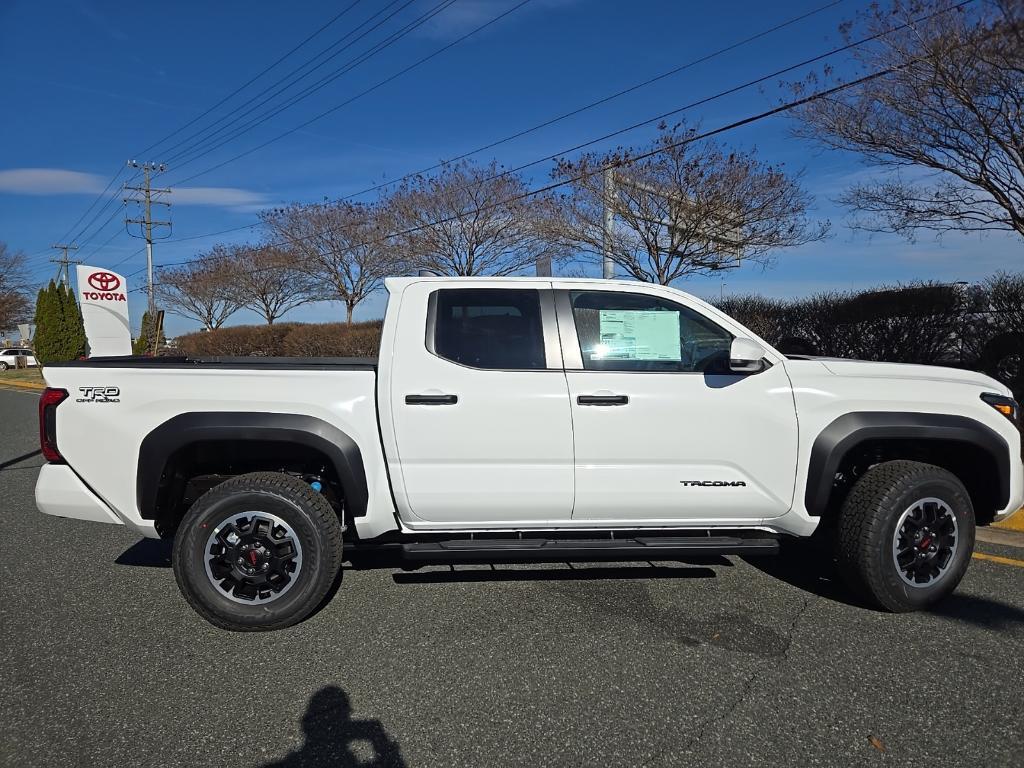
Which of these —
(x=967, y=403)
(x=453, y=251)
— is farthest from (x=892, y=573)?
(x=453, y=251)

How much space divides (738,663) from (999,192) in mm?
8760

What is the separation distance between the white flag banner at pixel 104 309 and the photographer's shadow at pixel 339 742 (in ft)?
32.0

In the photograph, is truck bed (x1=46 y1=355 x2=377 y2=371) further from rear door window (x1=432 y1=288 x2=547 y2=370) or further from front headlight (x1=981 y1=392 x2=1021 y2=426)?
front headlight (x1=981 y1=392 x2=1021 y2=426)

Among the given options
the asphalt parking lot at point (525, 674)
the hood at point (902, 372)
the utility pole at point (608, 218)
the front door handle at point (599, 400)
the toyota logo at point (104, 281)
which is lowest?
the asphalt parking lot at point (525, 674)

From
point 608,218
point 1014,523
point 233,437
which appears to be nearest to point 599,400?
point 233,437

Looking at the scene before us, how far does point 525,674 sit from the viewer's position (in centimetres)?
322

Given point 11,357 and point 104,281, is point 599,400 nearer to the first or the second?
point 104,281

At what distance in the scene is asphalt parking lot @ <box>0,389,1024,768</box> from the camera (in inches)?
106

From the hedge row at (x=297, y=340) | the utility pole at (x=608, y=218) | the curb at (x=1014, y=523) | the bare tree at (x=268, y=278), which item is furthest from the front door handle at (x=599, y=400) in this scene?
the bare tree at (x=268, y=278)

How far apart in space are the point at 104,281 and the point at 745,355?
1110 cm

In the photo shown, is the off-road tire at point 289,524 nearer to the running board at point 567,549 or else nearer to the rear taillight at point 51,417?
the running board at point 567,549

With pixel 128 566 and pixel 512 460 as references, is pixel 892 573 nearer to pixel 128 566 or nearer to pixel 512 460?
pixel 512 460

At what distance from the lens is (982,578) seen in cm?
443

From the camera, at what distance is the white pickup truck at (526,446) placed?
362 centimetres
